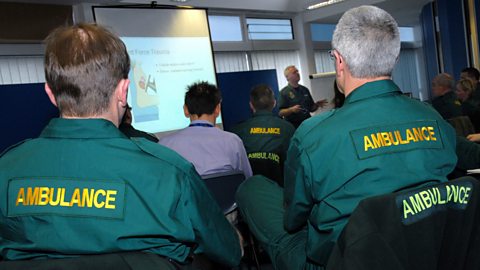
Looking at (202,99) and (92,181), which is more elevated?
(202,99)

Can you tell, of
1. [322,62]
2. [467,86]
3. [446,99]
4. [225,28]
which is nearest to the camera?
[446,99]

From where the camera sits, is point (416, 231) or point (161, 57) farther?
point (161, 57)

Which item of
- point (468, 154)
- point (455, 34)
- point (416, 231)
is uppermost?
point (455, 34)

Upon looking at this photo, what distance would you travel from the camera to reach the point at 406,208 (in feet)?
2.91

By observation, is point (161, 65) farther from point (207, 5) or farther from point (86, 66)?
point (86, 66)

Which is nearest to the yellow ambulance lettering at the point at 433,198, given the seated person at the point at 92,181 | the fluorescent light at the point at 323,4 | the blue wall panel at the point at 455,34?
the seated person at the point at 92,181

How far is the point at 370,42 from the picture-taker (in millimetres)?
1318

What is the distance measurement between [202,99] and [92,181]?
78.2 inches

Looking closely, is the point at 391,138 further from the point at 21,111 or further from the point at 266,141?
the point at 21,111

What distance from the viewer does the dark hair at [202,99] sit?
2850 millimetres

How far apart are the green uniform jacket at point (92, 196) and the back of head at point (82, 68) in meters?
0.06

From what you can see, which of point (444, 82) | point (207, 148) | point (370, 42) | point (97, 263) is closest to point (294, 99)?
point (444, 82)

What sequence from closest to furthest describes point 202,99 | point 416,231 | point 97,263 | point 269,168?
1. point 97,263
2. point 416,231
3. point 202,99
4. point 269,168

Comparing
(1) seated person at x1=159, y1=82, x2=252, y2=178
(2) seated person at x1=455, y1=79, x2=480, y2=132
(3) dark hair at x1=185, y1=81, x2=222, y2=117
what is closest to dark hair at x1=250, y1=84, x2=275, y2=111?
(3) dark hair at x1=185, y1=81, x2=222, y2=117
